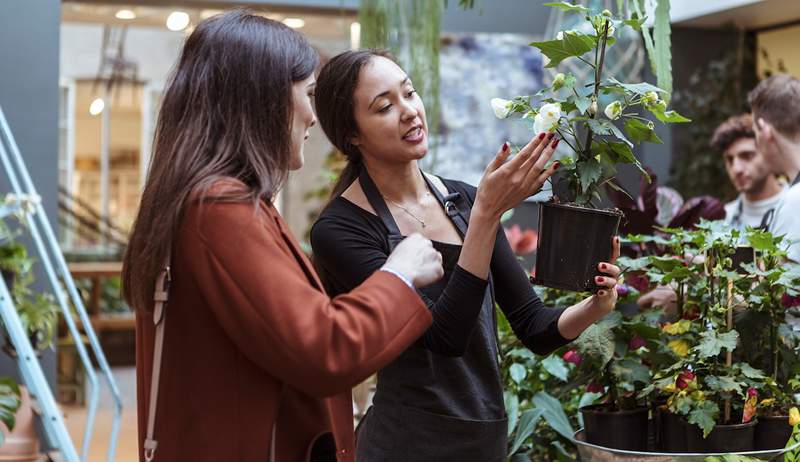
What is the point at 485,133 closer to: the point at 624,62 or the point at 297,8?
the point at 624,62

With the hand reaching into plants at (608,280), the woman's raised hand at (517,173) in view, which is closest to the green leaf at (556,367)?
the hand reaching into plants at (608,280)

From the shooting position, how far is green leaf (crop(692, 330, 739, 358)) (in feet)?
6.78

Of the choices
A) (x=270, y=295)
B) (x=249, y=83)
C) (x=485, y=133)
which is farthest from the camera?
(x=485, y=133)

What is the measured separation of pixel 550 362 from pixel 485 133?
3.86 metres

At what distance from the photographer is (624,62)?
19.4 ft

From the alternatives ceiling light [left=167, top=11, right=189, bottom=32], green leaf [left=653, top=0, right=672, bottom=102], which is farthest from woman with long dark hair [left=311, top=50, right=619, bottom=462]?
ceiling light [left=167, top=11, right=189, bottom=32]

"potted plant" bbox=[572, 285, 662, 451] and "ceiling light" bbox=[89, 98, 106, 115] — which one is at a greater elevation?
"ceiling light" bbox=[89, 98, 106, 115]

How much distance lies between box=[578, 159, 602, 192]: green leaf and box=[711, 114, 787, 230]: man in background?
3019mm

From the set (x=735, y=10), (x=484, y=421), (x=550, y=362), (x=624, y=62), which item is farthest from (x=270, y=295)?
(x=735, y=10)

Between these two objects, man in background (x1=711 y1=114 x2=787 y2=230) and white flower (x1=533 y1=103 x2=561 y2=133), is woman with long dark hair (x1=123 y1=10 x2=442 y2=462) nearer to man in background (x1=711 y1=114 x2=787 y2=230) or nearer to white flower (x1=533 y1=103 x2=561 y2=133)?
white flower (x1=533 y1=103 x2=561 y2=133)

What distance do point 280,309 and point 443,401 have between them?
64 centimetres

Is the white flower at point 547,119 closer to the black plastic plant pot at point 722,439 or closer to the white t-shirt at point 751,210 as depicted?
the black plastic plant pot at point 722,439

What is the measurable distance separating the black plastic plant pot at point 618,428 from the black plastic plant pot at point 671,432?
0.03m

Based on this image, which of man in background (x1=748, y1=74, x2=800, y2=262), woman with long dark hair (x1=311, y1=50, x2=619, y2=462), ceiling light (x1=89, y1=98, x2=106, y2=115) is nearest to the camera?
woman with long dark hair (x1=311, y1=50, x2=619, y2=462)
